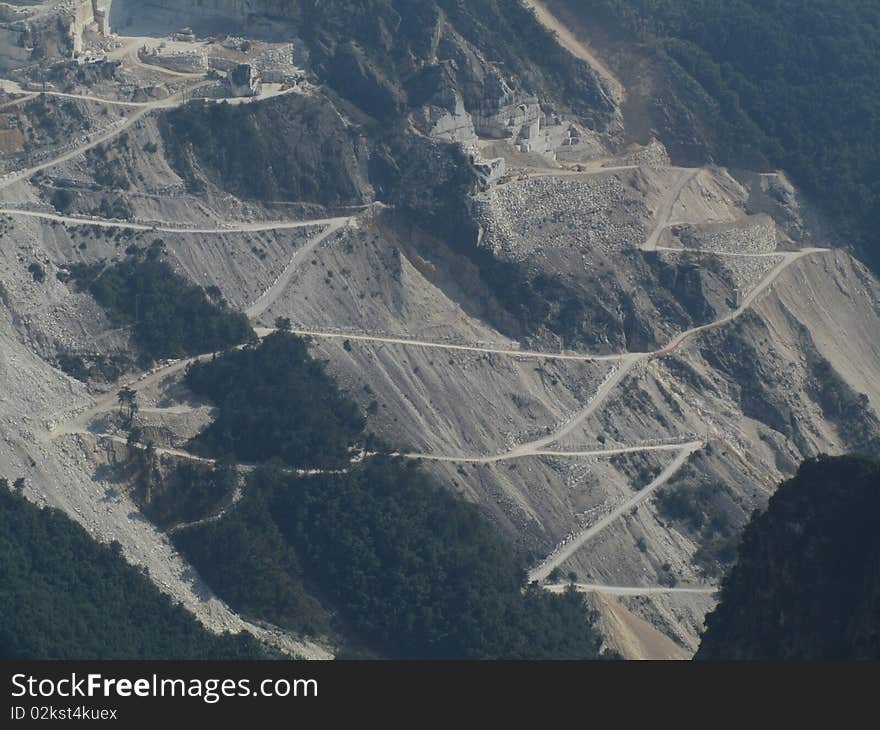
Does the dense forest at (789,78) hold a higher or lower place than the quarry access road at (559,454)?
higher

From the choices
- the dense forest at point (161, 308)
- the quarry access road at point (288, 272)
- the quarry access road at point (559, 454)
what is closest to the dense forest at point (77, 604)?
the dense forest at point (161, 308)

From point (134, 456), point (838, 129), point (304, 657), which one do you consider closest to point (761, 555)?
point (304, 657)

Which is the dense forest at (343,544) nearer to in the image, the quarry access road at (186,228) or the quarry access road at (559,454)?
the quarry access road at (559,454)

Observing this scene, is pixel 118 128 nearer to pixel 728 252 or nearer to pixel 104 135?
pixel 104 135

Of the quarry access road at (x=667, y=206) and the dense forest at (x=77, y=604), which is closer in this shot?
the dense forest at (x=77, y=604)

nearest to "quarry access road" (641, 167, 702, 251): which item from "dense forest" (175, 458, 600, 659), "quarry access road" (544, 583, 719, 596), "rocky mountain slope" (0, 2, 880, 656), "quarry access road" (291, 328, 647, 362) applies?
"rocky mountain slope" (0, 2, 880, 656)

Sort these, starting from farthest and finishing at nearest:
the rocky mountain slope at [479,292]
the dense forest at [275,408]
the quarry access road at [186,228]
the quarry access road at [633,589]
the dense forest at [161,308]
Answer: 1. the quarry access road at [186,228]
2. the dense forest at [161,308]
3. the rocky mountain slope at [479,292]
4. the quarry access road at [633,589]
5. the dense forest at [275,408]

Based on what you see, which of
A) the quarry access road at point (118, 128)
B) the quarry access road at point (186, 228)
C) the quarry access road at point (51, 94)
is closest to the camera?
the quarry access road at point (186, 228)
